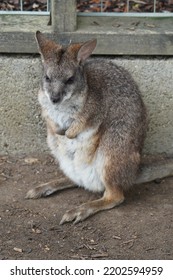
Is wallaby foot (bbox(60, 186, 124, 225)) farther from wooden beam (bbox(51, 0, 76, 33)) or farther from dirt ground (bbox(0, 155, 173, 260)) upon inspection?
wooden beam (bbox(51, 0, 76, 33))

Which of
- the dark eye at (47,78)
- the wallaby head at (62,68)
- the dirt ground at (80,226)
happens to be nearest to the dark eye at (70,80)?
the wallaby head at (62,68)

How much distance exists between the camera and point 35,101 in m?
5.97

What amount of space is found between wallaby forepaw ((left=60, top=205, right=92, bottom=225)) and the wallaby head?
Result: 2.80 ft

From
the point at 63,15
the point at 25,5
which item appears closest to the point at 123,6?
the point at 25,5

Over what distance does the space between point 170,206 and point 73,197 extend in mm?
776

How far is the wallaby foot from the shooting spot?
5175 millimetres

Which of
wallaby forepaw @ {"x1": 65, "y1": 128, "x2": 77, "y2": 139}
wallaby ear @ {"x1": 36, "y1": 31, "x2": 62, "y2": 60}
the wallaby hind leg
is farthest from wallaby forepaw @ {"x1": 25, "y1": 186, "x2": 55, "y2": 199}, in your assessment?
wallaby ear @ {"x1": 36, "y1": 31, "x2": 62, "y2": 60}

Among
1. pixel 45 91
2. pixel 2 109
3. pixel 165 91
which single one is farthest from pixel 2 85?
pixel 165 91

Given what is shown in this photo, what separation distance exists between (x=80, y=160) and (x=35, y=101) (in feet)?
2.88

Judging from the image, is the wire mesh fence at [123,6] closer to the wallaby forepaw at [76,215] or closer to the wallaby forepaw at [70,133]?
the wallaby forepaw at [70,133]

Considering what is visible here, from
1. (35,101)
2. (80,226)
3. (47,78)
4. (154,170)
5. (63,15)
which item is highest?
(63,15)

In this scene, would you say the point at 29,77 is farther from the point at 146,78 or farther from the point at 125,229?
the point at 125,229

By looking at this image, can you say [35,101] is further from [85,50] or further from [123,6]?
[123,6]

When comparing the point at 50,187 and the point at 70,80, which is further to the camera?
the point at 50,187
